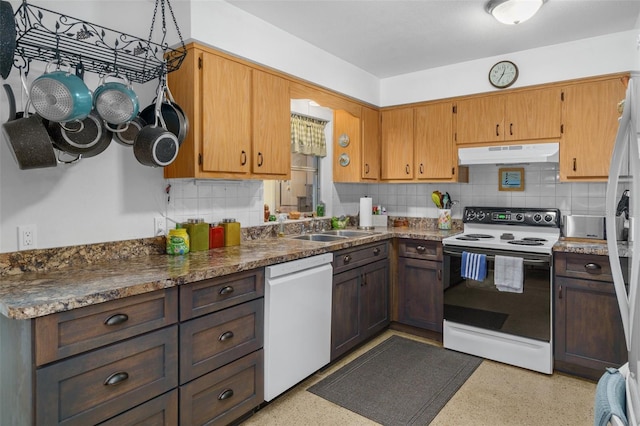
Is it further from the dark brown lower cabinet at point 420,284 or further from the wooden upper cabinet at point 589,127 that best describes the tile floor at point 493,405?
the wooden upper cabinet at point 589,127

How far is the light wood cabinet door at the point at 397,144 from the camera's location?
A: 3.89 m

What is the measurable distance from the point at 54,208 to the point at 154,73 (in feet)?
2.87

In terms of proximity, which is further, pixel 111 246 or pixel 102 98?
pixel 111 246

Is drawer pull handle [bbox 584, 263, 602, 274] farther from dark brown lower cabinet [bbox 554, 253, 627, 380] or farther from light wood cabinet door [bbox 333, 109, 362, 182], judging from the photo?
light wood cabinet door [bbox 333, 109, 362, 182]

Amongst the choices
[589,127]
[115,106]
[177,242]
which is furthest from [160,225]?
[589,127]

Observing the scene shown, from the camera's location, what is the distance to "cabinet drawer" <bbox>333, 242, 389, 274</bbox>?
9.35ft

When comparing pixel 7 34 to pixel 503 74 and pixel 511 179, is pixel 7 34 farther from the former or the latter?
pixel 511 179

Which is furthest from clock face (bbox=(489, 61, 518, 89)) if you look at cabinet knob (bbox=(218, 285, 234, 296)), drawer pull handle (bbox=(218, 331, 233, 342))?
drawer pull handle (bbox=(218, 331, 233, 342))

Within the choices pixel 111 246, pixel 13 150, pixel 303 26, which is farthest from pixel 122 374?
pixel 303 26

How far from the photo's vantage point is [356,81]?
3693 millimetres

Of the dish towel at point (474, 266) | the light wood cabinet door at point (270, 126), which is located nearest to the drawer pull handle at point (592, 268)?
the dish towel at point (474, 266)

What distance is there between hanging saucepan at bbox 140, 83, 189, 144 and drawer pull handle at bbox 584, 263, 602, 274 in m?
2.74

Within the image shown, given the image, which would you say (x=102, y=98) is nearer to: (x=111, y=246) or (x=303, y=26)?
(x=111, y=246)

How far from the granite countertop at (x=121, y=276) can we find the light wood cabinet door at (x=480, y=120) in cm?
176
